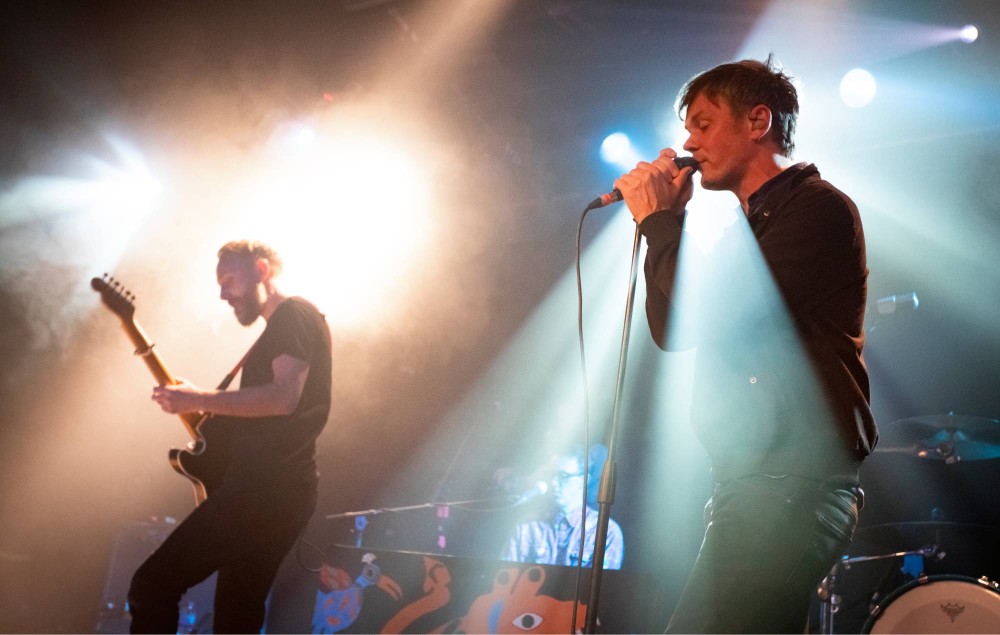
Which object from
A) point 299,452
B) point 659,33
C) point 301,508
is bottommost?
point 301,508

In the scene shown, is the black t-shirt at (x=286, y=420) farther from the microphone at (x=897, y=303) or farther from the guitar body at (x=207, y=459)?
the microphone at (x=897, y=303)

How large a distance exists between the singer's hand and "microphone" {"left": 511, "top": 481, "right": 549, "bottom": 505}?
458cm

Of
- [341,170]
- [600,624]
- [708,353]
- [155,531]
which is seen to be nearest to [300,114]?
[341,170]

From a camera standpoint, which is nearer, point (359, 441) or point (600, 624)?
point (600, 624)

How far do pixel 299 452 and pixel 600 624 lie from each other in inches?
64.0

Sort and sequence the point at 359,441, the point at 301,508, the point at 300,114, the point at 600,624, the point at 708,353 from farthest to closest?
the point at 359,441
the point at 300,114
the point at 600,624
the point at 301,508
the point at 708,353

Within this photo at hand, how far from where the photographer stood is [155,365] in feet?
11.8

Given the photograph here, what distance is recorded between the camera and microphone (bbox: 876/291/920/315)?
4578 millimetres

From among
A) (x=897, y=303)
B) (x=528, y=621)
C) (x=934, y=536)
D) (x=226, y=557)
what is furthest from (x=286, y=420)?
(x=934, y=536)

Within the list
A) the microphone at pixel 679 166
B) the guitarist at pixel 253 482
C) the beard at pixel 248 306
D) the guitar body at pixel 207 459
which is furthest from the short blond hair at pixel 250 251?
the microphone at pixel 679 166

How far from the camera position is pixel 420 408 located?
675cm

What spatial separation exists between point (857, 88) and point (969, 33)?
0.71m

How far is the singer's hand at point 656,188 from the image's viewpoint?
5.36 ft

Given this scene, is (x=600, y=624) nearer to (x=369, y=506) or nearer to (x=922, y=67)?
(x=369, y=506)
